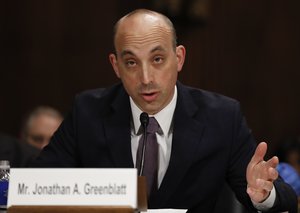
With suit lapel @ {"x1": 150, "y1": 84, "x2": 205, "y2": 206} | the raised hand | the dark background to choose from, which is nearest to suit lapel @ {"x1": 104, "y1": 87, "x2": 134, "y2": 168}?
suit lapel @ {"x1": 150, "y1": 84, "x2": 205, "y2": 206}

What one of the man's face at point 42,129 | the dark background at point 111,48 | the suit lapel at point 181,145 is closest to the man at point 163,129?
the suit lapel at point 181,145

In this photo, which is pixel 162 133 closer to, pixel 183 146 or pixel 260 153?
pixel 183 146

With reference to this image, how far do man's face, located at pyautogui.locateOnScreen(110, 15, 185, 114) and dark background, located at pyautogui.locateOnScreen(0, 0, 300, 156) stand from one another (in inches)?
134

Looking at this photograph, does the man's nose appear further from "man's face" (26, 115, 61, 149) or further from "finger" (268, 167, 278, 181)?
"man's face" (26, 115, 61, 149)

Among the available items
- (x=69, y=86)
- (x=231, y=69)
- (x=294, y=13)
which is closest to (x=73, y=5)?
(x=69, y=86)

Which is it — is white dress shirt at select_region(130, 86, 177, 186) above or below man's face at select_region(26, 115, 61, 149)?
below

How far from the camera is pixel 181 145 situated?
263cm

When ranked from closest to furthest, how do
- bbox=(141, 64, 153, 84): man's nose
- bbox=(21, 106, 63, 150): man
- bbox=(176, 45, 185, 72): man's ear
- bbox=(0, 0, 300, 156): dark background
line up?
bbox=(141, 64, 153, 84): man's nose → bbox=(176, 45, 185, 72): man's ear → bbox=(21, 106, 63, 150): man → bbox=(0, 0, 300, 156): dark background

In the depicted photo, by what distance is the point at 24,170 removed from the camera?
1.94 m

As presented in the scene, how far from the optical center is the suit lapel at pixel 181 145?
102 inches

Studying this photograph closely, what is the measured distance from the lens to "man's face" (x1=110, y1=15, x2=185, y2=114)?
248 cm

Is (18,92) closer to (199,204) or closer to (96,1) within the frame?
(96,1)

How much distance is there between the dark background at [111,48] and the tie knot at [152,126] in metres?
3.38

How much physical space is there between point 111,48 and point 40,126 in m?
1.22
